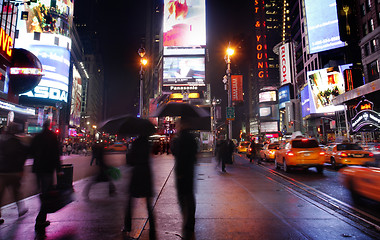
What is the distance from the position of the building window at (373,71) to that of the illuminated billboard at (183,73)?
107 ft

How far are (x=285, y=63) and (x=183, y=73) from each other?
119 feet

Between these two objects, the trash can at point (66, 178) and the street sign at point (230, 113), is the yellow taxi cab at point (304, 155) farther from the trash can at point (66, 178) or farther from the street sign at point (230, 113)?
the trash can at point (66, 178)

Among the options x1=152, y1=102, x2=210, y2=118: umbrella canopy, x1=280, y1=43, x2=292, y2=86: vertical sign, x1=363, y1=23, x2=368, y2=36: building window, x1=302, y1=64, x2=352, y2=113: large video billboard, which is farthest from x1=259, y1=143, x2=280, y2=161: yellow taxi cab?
x1=280, y1=43, x2=292, y2=86: vertical sign

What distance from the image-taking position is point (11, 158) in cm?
503

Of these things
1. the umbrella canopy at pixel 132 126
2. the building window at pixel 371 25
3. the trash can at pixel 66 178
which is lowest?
the trash can at pixel 66 178

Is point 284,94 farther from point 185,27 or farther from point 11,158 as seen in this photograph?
point 11,158

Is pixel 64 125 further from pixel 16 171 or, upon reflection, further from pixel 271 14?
pixel 271 14

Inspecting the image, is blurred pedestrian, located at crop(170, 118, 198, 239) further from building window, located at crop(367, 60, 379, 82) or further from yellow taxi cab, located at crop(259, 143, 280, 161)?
building window, located at crop(367, 60, 379, 82)

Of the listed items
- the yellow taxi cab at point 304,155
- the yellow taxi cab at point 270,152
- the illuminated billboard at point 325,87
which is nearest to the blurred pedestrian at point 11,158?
the yellow taxi cab at point 304,155

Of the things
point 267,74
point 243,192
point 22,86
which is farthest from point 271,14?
point 243,192

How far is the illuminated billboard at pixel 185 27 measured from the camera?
63.3m

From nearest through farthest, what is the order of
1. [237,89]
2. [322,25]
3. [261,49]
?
1. [322,25]
2. [237,89]
3. [261,49]

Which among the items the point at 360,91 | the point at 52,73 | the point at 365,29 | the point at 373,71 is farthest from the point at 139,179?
the point at 52,73

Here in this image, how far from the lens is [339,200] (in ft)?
21.7
